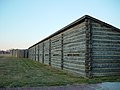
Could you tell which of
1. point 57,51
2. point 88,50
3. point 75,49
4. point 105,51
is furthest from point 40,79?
point 57,51

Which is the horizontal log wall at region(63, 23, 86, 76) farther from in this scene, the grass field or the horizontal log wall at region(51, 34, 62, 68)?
the horizontal log wall at region(51, 34, 62, 68)

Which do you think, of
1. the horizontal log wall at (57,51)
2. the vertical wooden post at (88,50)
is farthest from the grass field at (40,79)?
the horizontal log wall at (57,51)

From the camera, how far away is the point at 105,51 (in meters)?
12.2

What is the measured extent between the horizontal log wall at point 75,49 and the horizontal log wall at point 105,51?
800 mm

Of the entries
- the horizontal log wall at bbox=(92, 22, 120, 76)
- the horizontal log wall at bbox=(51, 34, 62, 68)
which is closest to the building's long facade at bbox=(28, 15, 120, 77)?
the horizontal log wall at bbox=(92, 22, 120, 76)

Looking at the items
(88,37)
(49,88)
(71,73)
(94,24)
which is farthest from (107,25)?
(49,88)

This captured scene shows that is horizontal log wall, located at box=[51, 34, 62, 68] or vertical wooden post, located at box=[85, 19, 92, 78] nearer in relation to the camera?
vertical wooden post, located at box=[85, 19, 92, 78]

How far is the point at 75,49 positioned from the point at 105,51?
251 centimetres

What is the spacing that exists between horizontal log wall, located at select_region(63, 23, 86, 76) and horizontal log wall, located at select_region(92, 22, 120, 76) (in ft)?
2.63

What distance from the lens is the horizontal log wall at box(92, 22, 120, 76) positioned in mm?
11898

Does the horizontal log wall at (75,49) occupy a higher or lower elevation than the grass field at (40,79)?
higher

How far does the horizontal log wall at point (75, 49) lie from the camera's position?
1230 cm

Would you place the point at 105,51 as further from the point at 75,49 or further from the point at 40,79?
the point at 40,79

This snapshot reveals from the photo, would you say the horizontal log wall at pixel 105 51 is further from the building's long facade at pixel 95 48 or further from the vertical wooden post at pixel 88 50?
the vertical wooden post at pixel 88 50
